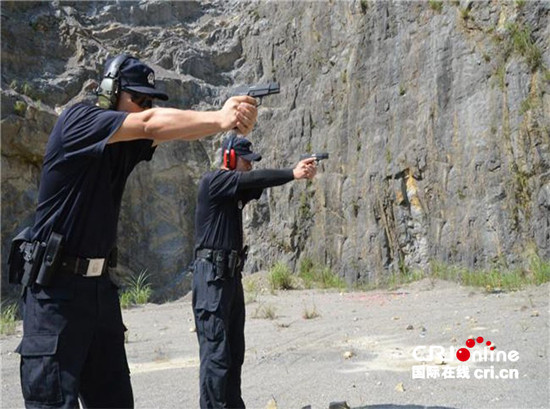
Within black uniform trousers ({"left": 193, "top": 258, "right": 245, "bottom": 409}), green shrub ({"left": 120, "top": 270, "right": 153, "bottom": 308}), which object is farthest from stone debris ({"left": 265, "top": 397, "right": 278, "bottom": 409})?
green shrub ({"left": 120, "top": 270, "right": 153, "bottom": 308})

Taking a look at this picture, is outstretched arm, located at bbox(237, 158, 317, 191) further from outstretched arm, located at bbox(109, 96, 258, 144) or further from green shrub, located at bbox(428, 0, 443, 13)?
green shrub, located at bbox(428, 0, 443, 13)

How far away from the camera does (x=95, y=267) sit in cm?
300

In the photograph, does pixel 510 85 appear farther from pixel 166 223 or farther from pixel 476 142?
pixel 166 223

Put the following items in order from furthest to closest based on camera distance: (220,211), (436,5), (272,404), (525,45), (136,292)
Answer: (136,292) < (436,5) < (525,45) < (272,404) < (220,211)

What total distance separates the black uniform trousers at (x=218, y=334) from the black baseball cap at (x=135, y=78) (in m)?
1.46

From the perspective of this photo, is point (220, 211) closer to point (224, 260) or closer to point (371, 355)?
point (224, 260)

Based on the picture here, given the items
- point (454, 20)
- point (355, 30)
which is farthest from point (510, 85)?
point (355, 30)

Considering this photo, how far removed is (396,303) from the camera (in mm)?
8922

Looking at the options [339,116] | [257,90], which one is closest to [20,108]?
[339,116]

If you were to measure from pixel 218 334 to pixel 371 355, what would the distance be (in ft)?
7.66

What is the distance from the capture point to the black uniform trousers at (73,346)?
9.20ft

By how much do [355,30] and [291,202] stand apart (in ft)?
11.9

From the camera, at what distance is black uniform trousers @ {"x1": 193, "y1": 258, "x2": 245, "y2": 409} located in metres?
4.02

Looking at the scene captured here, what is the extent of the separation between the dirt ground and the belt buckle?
208 centimetres
